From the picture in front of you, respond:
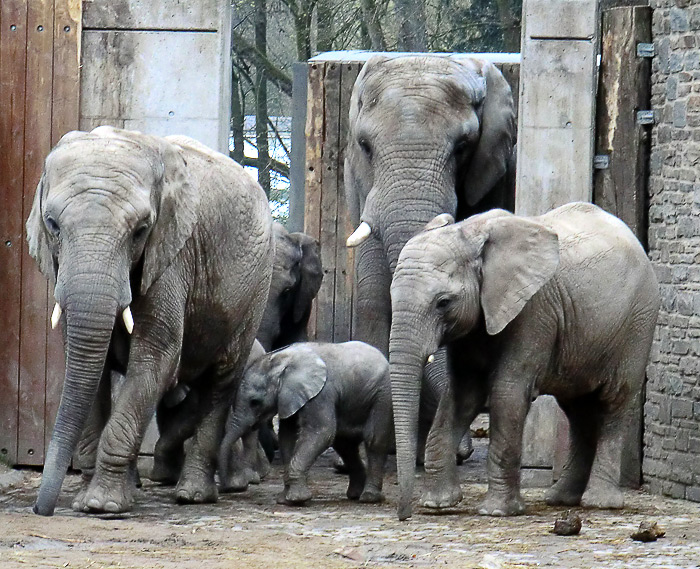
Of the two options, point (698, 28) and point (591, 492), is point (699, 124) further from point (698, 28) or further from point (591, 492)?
point (591, 492)

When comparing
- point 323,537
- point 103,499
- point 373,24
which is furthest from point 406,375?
point 373,24

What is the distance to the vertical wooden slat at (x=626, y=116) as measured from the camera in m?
9.30

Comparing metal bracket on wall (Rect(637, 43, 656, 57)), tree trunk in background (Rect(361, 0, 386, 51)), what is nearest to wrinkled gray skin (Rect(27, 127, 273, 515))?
metal bracket on wall (Rect(637, 43, 656, 57))

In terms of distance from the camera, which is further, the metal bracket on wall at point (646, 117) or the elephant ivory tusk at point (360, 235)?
the metal bracket on wall at point (646, 117)

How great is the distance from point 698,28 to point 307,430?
3.00 m

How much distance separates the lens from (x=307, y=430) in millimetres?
8234

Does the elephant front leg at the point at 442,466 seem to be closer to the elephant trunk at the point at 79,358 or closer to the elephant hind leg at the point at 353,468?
the elephant hind leg at the point at 353,468

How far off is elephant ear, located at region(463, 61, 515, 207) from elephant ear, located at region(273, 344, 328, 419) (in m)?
1.85

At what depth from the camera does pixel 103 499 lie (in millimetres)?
7469

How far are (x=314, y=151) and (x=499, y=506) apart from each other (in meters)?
4.45

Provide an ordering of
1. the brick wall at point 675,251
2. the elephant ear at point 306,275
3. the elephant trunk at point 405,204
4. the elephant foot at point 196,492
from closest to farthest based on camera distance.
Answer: the elephant foot at point 196,492 < the brick wall at point 675,251 < the elephant trunk at point 405,204 < the elephant ear at point 306,275

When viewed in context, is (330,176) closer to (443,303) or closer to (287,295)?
(287,295)

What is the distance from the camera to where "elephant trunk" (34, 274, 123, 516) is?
273 inches

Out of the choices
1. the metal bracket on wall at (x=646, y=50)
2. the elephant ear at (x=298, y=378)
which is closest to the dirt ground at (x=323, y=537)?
the elephant ear at (x=298, y=378)
